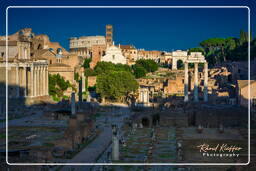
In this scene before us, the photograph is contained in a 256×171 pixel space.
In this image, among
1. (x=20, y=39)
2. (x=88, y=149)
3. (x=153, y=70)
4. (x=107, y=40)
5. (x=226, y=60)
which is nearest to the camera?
(x=88, y=149)

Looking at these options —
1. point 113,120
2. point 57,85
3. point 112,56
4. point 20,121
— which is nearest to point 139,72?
point 112,56

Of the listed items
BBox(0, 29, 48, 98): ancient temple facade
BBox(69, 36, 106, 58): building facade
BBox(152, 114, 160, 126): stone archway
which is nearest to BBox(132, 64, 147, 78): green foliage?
BBox(0, 29, 48, 98): ancient temple facade

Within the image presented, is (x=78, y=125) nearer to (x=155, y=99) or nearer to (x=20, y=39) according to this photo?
(x=155, y=99)

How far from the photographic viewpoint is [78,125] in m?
32.4

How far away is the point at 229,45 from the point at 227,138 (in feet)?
193

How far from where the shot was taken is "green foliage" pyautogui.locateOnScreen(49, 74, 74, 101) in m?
68.9

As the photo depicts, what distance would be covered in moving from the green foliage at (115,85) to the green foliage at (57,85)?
8891 millimetres

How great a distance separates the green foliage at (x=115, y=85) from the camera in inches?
2440

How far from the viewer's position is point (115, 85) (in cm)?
6216

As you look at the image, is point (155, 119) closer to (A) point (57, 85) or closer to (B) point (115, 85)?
(B) point (115, 85)

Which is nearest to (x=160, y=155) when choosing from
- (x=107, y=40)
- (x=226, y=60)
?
(x=226, y=60)

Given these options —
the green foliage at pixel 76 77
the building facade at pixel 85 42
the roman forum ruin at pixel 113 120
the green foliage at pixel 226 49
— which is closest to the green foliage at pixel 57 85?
the roman forum ruin at pixel 113 120

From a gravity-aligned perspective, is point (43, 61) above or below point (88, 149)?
above

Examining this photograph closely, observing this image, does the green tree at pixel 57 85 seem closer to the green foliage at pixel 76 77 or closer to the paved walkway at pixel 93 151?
the green foliage at pixel 76 77
